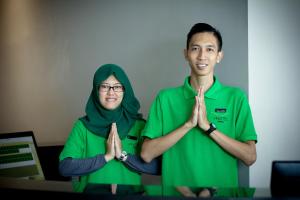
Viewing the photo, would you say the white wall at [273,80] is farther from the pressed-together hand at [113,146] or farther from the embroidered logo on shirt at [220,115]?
the pressed-together hand at [113,146]

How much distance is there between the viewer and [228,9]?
221 cm

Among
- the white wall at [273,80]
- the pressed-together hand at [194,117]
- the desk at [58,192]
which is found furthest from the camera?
the white wall at [273,80]

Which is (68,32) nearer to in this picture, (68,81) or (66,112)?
(68,81)

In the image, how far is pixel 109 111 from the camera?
1.87m

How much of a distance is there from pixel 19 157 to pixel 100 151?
824 mm

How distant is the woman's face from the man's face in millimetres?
386

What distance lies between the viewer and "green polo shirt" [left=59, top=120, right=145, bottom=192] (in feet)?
5.89

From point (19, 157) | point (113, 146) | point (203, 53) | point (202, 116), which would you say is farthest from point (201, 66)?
point (19, 157)

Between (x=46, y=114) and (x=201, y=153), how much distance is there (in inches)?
73.1

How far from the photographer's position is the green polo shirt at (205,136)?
1.74 metres

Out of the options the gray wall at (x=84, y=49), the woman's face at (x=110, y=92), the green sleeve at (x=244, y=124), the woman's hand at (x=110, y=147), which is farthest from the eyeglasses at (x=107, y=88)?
the gray wall at (x=84, y=49)

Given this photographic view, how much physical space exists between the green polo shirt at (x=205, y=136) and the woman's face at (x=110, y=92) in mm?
204

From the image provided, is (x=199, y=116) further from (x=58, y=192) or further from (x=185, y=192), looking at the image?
(x=58, y=192)

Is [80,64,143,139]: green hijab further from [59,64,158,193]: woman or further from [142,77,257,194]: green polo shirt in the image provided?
[142,77,257,194]: green polo shirt
